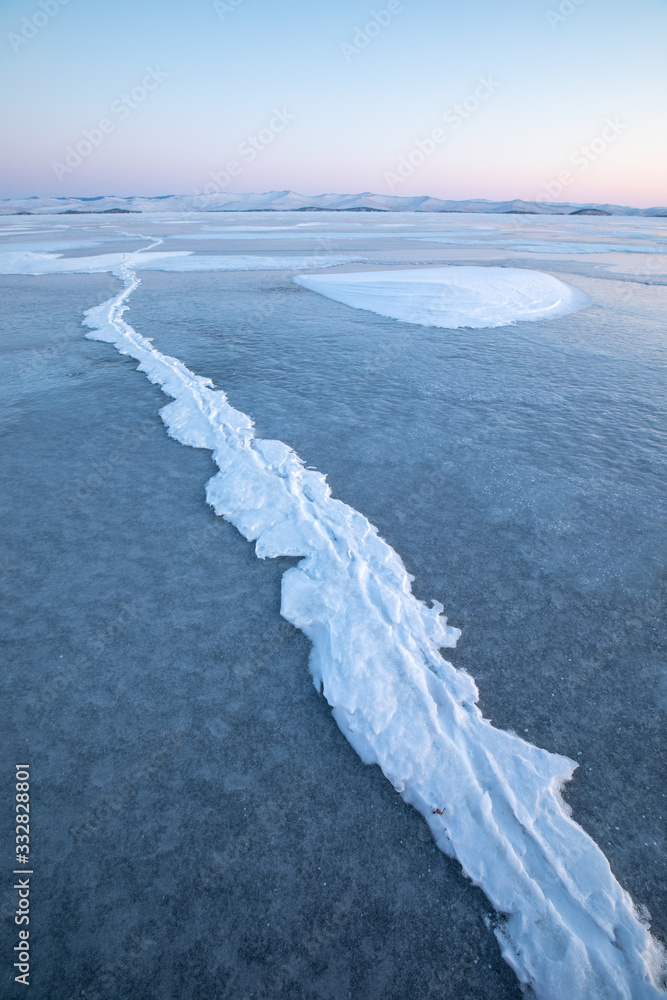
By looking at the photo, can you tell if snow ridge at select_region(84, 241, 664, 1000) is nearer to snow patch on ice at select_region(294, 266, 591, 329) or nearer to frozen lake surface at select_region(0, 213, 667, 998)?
frozen lake surface at select_region(0, 213, 667, 998)

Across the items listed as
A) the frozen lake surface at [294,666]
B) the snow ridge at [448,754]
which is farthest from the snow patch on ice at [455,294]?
the snow ridge at [448,754]

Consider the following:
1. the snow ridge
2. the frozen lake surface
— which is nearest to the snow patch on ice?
the frozen lake surface

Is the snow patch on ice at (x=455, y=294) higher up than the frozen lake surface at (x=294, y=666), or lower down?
higher up

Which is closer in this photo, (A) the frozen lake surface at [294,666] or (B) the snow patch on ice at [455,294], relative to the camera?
(A) the frozen lake surface at [294,666]

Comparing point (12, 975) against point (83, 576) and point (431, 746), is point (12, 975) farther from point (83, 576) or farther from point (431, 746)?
point (83, 576)

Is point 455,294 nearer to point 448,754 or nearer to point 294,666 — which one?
point 294,666

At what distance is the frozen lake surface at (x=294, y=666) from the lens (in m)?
→ 1.90

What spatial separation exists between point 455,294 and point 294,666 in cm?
1166

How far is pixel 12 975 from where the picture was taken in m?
1.80

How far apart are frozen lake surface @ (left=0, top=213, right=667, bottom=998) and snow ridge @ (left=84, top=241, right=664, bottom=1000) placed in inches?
3.8

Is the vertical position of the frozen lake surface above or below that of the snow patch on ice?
below

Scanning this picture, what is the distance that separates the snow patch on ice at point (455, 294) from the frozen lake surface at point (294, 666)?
4245 millimetres

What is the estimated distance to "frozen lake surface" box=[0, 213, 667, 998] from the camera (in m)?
1.90

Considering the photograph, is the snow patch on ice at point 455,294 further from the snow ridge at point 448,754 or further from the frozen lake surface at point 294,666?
the snow ridge at point 448,754
